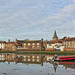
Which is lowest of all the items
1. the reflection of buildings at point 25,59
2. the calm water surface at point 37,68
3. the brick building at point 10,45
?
the calm water surface at point 37,68

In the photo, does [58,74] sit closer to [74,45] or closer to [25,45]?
[74,45]

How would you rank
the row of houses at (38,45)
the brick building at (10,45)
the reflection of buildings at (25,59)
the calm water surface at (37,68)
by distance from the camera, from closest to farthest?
the calm water surface at (37,68) → the reflection of buildings at (25,59) → the row of houses at (38,45) → the brick building at (10,45)

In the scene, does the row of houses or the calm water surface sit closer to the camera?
the calm water surface

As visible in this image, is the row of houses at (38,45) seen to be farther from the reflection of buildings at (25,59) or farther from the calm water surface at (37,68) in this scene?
the calm water surface at (37,68)

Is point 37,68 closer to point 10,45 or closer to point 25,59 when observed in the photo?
point 25,59

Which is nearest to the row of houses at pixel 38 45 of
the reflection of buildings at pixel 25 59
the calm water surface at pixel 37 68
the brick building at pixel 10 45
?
the brick building at pixel 10 45

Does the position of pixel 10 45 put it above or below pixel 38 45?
above

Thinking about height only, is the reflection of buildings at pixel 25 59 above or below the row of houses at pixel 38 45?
below

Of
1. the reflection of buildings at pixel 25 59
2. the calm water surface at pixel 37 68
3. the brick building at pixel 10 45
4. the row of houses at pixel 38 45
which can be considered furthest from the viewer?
the brick building at pixel 10 45

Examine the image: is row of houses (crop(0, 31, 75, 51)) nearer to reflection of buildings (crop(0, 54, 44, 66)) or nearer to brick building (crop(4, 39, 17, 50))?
brick building (crop(4, 39, 17, 50))

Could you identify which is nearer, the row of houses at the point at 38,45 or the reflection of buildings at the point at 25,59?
the reflection of buildings at the point at 25,59

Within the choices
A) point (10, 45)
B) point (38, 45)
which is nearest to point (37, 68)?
point (38, 45)

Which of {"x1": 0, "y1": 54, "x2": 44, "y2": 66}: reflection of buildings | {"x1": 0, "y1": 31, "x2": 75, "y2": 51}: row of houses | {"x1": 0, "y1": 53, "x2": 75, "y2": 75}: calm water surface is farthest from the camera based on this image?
{"x1": 0, "y1": 31, "x2": 75, "y2": 51}: row of houses

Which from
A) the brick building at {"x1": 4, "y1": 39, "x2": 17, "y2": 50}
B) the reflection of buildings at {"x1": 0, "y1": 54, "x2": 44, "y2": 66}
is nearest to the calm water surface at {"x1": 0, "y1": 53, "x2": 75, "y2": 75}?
the reflection of buildings at {"x1": 0, "y1": 54, "x2": 44, "y2": 66}
